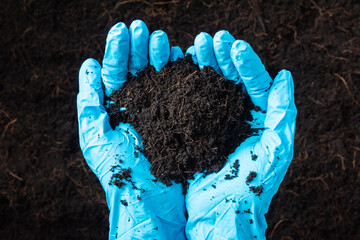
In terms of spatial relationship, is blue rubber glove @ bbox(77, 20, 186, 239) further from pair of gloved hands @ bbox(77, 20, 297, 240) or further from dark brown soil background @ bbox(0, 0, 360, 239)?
dark brown soil background @ bbox(0, 0, 360, 239)

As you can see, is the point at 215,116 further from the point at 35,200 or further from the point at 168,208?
the point at 35,200

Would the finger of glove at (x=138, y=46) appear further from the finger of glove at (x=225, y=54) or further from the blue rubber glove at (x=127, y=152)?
the finger of glove at (x=225, y=54)

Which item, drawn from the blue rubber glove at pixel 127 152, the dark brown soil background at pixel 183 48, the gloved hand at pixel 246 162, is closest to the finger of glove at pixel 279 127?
the gloved hand at pixel 246 162

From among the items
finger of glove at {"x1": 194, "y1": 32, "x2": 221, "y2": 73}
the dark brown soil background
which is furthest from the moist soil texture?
the dark brown soil background

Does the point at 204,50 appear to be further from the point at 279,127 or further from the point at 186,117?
the point at 279,127

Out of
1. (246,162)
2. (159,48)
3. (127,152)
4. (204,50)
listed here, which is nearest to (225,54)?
(204,50)
